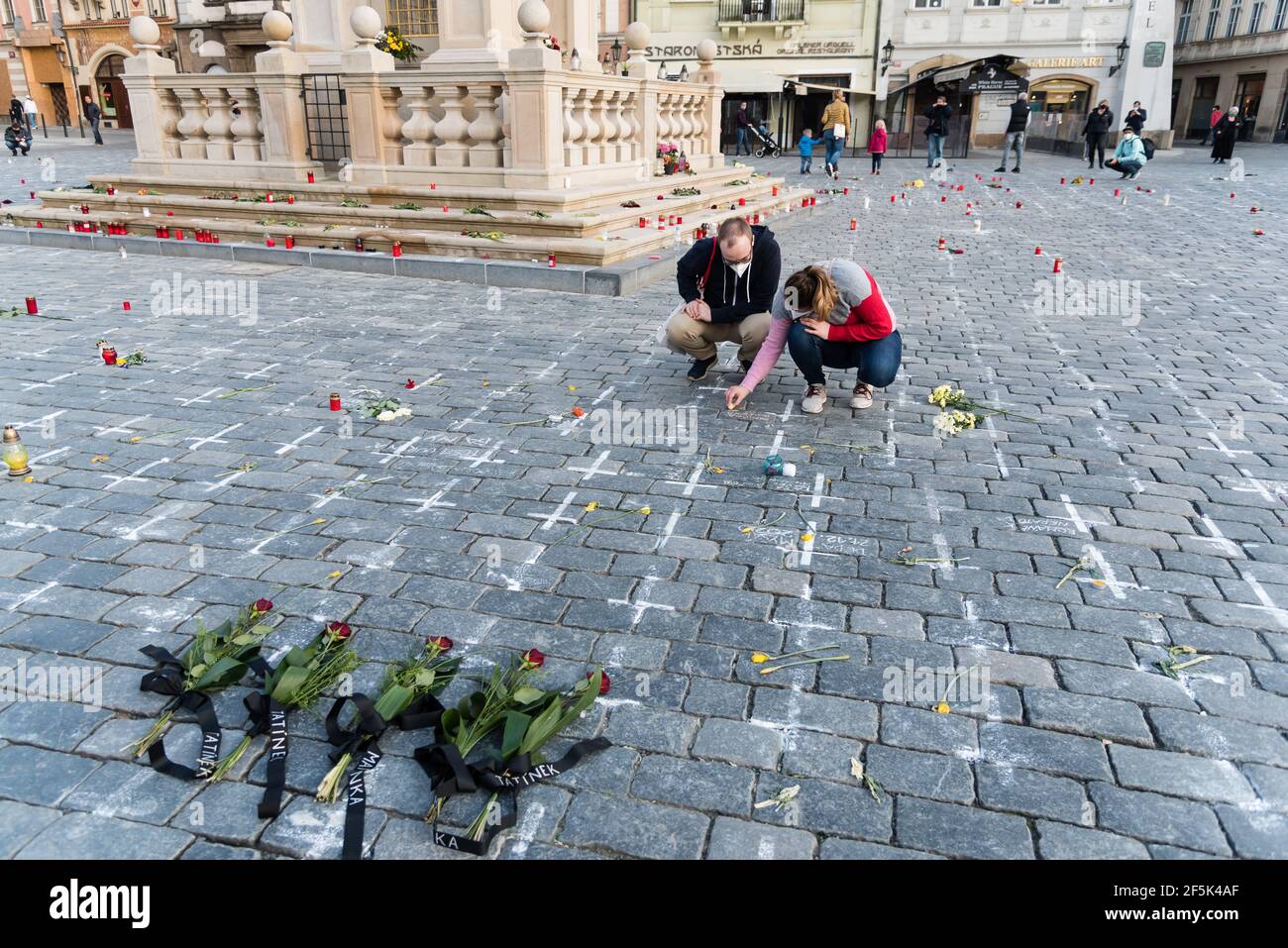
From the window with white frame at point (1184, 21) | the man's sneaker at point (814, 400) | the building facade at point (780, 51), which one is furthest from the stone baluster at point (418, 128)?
the window with white frame at point (1184, 21)

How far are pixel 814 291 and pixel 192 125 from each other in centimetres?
1160

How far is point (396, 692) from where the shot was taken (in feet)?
10.7

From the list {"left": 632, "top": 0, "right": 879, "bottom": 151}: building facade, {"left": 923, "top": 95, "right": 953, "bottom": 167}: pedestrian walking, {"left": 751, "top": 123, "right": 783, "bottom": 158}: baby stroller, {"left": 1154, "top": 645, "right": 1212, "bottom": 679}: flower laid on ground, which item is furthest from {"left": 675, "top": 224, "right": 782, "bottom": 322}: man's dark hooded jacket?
{"left": 632, "top": 0, "right": 879, "bottom": 151}: building facade

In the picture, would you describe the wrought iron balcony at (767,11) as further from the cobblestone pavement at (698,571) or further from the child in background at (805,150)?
the cobblestone pavement at (698,571)

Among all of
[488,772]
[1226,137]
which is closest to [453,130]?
[488,772]

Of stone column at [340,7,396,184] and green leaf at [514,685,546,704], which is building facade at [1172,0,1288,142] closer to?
stone column at [340,7,396,184]

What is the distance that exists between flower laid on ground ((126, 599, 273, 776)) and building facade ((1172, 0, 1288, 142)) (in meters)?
47.0

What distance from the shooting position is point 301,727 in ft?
10.6

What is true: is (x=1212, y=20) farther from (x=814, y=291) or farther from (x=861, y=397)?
(x=814, y=291)

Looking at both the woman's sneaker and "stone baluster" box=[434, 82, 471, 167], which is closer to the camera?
the woman's sneaker

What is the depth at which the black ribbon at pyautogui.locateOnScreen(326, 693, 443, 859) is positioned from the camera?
290 cm

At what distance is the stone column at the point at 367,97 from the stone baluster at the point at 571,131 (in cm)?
231

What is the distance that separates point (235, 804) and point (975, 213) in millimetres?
16825

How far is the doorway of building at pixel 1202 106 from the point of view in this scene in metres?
43.6
